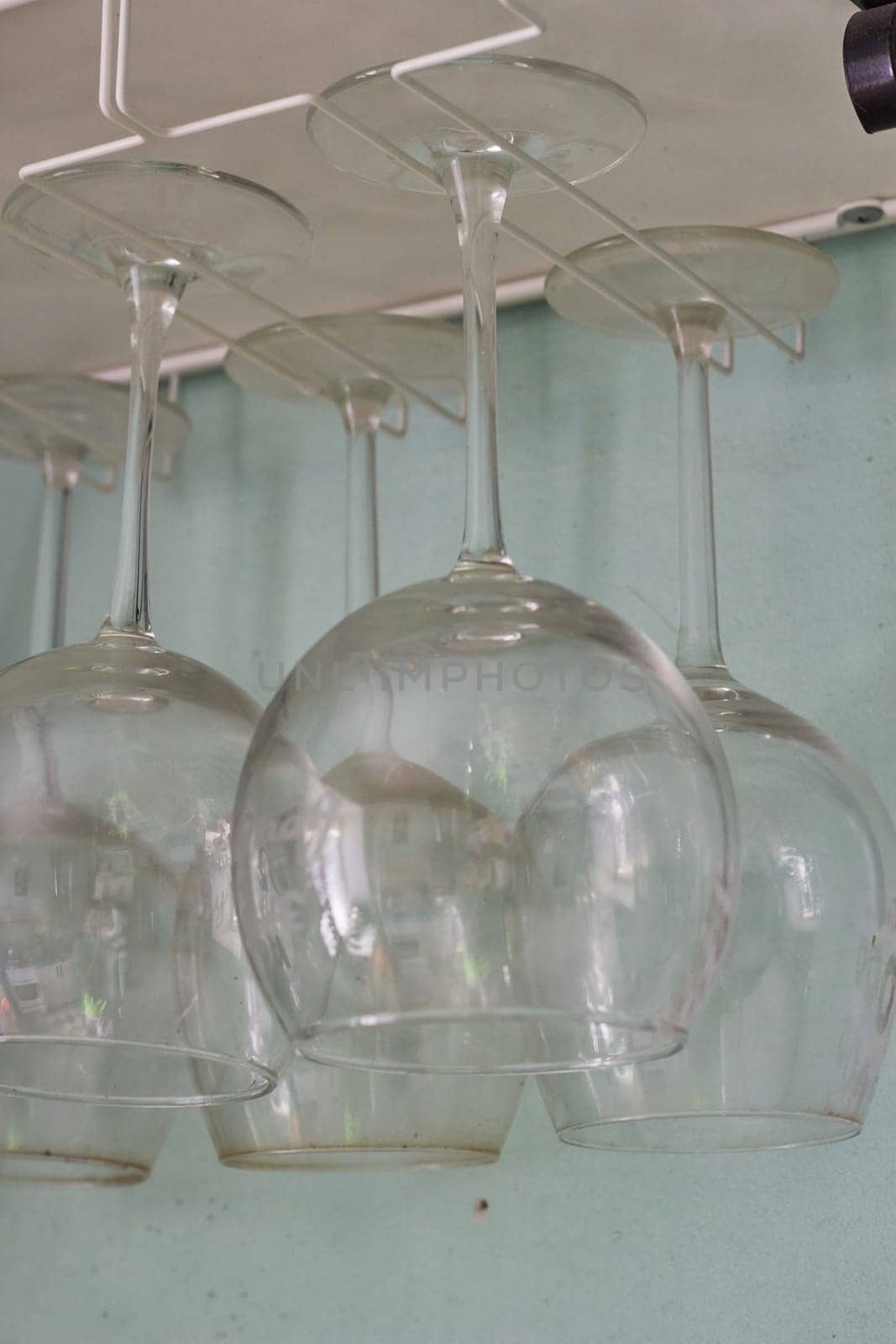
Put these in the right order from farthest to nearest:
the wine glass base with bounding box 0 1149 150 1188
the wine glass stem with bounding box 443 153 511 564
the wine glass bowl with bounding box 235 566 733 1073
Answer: the wine glass base with bounding box 0 1149 150 1188 → the wine glass stem with bounding box 443 153 511 564 → the wine glass bowl with bounding box 235 566 733 1073

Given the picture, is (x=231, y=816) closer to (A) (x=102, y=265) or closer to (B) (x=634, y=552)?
(A) (x=102, y=265)

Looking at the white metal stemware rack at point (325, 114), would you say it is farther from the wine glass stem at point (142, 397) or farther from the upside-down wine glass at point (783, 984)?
the upside-down wine glass at point (783, 984)

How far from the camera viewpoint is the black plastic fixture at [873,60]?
548 mm

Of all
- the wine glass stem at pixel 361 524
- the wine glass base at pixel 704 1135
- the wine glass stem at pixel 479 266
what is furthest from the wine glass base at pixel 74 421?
the wine glass base at pixel 704 1135

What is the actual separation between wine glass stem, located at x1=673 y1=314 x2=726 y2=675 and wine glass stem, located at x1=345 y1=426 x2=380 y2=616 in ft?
0.48

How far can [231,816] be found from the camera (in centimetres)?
50

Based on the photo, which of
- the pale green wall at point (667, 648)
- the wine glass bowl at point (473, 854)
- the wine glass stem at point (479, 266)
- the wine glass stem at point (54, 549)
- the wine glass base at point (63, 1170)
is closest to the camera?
the wine glass bowl at point (473, 854)

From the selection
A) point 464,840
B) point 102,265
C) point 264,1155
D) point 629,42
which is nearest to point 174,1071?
point 264,1155

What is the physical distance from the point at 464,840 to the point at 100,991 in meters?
0.12

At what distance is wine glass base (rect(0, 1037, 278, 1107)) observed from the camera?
544 mm

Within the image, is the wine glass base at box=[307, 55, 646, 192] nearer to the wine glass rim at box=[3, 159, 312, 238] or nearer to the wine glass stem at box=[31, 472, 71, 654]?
the wine glass rim at box=[3, 159, 312, 238]

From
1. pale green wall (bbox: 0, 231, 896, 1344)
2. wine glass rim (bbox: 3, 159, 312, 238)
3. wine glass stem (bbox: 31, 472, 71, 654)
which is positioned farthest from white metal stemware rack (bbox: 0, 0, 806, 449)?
wine glass stem (bbox: 31, 472, 71, 654)

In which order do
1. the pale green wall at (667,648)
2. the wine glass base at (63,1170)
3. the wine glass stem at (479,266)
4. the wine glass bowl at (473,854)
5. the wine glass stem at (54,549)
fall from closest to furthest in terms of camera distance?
the wine glass bowl at (473,854)
the wine glass stem at (479,266)
the wine glass base at (63,1170)
the pale green wall at (667,648)
the wine glass stem at (54,549)

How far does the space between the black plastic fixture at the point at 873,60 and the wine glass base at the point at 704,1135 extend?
0.32 meters
